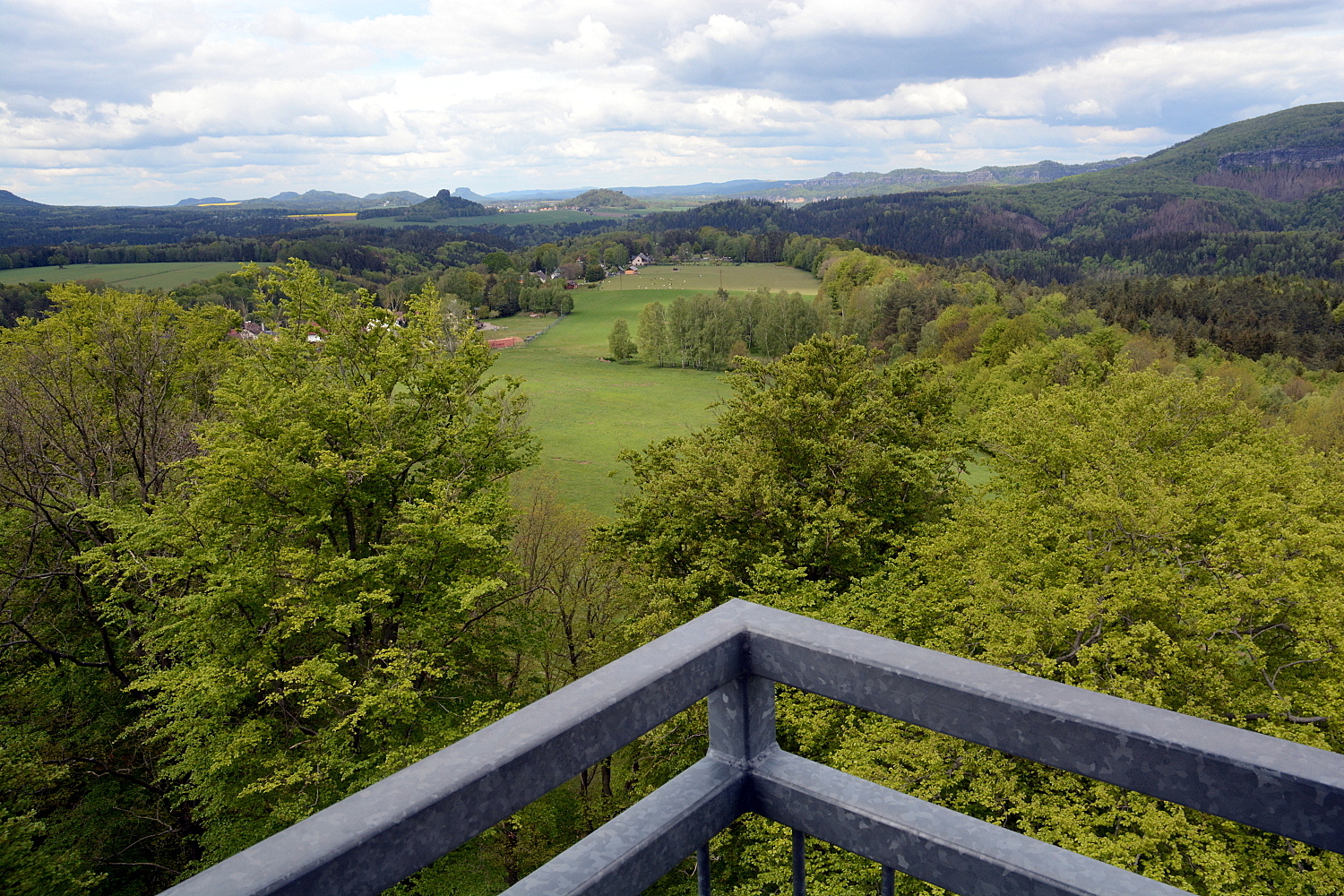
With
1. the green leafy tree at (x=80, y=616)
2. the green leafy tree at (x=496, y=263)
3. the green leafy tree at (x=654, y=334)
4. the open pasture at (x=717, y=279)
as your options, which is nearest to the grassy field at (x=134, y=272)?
the green leafy tree at (x=654, y=334)

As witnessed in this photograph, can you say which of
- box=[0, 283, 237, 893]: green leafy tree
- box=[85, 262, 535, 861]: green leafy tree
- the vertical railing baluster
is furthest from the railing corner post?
box=[0, 283, 237, 893]: green leafy tree

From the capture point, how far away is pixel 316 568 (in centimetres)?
1428

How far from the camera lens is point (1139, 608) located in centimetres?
1383

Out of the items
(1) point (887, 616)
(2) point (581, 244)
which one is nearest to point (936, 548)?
(1) point (887, 616)

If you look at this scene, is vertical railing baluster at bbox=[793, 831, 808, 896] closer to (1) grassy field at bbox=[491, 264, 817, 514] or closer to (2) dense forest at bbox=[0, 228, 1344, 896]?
(2) dense forest at bbox=[0, 228, 1344, 896]

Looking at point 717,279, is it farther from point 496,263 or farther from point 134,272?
point 134,272

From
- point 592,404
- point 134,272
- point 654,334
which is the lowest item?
point 592,404

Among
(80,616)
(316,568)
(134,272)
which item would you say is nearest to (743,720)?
(316,568)

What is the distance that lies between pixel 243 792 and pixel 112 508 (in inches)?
238

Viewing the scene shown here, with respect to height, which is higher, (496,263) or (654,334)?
(496,263)

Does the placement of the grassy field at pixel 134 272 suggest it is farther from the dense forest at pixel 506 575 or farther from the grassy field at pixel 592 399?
the dense forest at pixel 506 575

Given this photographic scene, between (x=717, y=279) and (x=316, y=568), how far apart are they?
5120 inches

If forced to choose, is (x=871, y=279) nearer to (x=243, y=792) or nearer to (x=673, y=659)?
(x=243, y=792)

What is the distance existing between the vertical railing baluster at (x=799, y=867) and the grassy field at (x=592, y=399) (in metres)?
27.0
